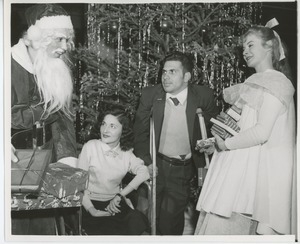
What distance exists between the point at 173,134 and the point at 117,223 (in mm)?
550

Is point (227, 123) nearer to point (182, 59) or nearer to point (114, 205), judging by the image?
point (182, 59)

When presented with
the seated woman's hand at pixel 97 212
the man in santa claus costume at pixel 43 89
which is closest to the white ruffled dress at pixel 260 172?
the seated woman's hand at pixel 97 212

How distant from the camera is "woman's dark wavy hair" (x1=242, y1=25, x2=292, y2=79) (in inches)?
123

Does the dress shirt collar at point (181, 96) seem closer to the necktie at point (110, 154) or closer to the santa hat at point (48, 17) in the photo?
the necktie at point (110, 154)

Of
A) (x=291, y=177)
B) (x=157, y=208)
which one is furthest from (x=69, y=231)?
(x=291, y=177)

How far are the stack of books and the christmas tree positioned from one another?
68 mm

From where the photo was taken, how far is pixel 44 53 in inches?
124

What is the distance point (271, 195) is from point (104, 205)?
87cm

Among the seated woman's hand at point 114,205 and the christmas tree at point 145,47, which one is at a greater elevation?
the christmas tree at point 145,47

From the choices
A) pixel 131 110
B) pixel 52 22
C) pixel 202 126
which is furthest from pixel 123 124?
pixel 52 22

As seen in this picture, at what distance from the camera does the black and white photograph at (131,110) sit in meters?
3.12

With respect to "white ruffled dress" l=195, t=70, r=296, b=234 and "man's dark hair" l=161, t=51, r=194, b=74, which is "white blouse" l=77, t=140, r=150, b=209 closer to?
"white ruffled dress" l=195, t=70, r=296, b=234

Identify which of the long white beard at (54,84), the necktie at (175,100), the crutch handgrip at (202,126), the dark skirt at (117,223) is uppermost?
the long white beard at (54,84)

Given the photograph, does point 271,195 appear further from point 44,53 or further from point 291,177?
point 44,53
